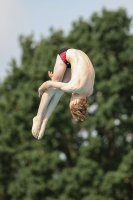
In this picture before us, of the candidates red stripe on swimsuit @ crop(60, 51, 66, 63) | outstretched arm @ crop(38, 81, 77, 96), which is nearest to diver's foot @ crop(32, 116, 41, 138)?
outstretched arm @ crop(38, 81, 77, 96)

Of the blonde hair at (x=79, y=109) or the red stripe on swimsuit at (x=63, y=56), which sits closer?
the blonde hair at (x=79, y=109)

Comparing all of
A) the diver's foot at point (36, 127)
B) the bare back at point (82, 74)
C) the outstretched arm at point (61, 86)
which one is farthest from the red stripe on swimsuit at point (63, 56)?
the diver's foot at point (36, 127)

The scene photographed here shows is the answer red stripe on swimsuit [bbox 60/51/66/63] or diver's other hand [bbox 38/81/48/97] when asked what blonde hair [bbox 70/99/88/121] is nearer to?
diver's other hand [bbox 38/81/48/97]

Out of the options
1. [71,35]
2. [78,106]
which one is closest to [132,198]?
[71,35]

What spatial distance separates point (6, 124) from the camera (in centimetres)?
3014

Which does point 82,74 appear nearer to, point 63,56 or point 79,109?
point 79,109

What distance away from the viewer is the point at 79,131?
1214 inches

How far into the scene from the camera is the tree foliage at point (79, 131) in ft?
94.5

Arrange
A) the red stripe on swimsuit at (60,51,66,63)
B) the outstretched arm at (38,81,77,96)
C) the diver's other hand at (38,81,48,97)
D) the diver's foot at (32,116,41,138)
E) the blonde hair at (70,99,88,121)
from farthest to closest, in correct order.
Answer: the diver's foot at (32,116,41,138), the red stripe on swimsuit at (60,51,66,63), the diver's other hand at (38,81,48,97), the blonde hair at (70,99,88,121), the outstretched arm at (38,81,77,96)

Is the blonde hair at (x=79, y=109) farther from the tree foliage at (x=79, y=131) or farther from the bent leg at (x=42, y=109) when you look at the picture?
the tree foliage at (x=79, y=131)

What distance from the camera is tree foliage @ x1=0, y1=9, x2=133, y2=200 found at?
2880 cm

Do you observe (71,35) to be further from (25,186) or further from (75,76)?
(75,76)

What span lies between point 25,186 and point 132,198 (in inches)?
219

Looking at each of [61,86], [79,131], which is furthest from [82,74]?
[79,131]
